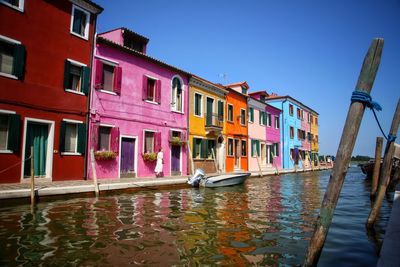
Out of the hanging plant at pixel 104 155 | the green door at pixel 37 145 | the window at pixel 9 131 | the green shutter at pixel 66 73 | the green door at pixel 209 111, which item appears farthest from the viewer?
the green door at pixel 209 111

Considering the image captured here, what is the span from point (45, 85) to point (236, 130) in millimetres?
16248

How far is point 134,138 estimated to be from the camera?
50.1 feet

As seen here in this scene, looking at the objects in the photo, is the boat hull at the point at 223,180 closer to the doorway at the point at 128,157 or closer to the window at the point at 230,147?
the doorway at the point at 128,157

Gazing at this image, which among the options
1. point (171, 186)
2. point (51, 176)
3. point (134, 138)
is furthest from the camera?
point (134, 138)

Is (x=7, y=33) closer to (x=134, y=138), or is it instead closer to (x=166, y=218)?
(x=134, y=138)

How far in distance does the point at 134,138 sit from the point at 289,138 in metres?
25.3

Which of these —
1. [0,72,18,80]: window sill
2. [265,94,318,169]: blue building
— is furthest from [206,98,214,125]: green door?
[265,94,318,169]: blue building

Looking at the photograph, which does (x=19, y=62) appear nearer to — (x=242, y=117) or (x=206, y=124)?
(x=206, y=124)

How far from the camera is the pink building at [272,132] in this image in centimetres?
3040

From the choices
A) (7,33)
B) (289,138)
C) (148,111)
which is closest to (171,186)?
(148,111)

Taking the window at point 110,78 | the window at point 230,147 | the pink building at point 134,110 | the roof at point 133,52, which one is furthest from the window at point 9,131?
the window at point 230,147

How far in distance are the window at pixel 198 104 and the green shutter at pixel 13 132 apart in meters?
11.7

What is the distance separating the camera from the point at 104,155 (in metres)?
13.2

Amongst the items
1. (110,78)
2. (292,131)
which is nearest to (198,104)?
(110,78)
